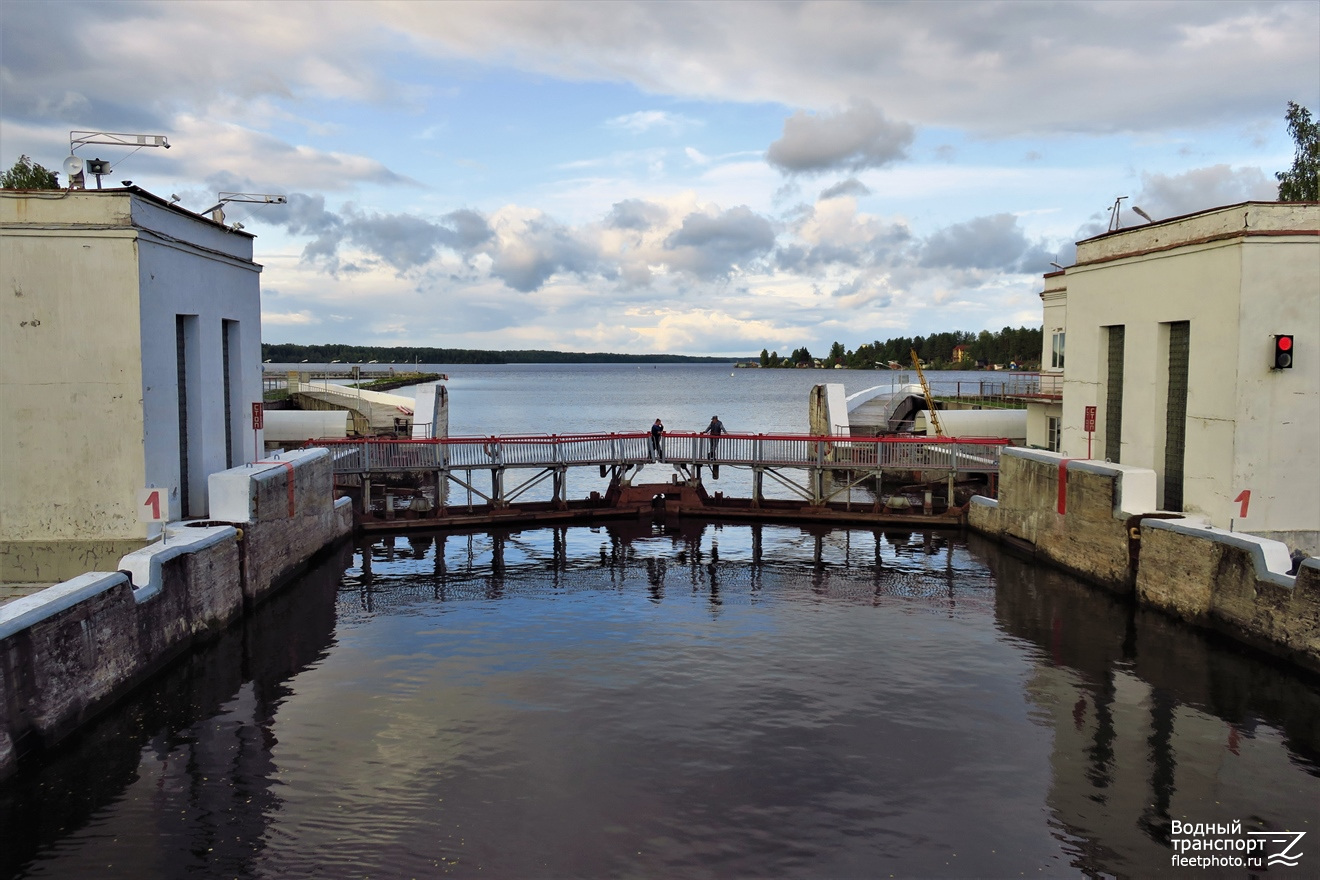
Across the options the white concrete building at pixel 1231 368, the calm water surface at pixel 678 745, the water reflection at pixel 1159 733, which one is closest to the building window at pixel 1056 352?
the white concrete building at pixel 1231 368

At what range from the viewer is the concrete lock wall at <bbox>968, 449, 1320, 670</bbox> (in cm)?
1608

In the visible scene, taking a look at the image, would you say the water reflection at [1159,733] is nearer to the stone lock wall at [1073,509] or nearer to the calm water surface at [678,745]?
the calm water surface at [678,745]

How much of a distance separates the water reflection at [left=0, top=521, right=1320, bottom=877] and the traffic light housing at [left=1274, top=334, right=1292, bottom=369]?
5657 millimetres

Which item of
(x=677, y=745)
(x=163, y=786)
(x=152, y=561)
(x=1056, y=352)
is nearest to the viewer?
(x=163, y=786)

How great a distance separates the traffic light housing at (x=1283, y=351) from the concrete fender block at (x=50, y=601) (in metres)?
21.3

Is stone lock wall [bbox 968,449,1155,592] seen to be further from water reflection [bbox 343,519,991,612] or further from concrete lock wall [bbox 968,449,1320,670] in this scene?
water reflection [bbox 343,519,991,612]

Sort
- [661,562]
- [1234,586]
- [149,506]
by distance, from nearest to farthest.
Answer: [1234,586] < [149,506] < [661,562]

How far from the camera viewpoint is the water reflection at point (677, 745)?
10211mm

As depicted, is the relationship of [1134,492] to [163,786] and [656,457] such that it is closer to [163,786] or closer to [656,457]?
[656,457]

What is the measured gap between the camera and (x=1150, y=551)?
66.6 ft

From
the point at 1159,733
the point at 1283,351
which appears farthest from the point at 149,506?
the point at 1283,351

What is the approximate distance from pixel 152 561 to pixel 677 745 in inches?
364

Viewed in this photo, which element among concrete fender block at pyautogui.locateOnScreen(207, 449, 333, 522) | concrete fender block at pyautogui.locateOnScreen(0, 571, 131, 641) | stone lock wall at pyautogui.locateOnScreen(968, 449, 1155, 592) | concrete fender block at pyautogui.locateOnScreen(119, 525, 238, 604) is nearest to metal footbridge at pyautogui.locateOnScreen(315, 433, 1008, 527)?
stone lock wall at pyautogui.locateOnScreen(968, 449, 1155, 592)

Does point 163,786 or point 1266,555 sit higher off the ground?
point 1266,555
